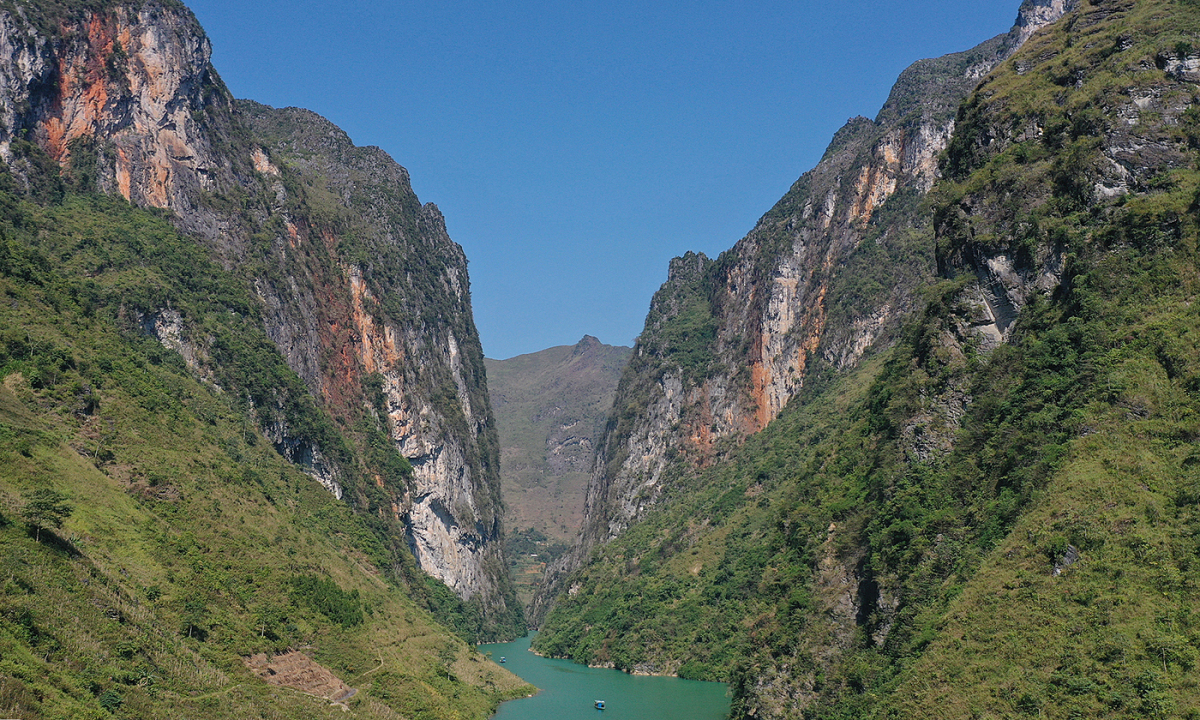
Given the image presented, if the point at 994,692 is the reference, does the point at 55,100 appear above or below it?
above

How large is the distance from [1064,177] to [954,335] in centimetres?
977

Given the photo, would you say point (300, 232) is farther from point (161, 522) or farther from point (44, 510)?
point (44, 510)

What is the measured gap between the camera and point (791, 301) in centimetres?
13638

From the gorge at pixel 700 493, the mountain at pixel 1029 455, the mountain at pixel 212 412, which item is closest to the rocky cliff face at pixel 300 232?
the mountain at pixel 212 412

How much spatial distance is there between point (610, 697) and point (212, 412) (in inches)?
1514

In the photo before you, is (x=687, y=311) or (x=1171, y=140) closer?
(x=1171, y=140)

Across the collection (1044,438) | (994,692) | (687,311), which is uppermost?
(687,311)

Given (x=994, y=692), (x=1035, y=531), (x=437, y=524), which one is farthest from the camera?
(x=437, y=524)

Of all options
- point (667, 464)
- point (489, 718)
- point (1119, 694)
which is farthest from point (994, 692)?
point (667, 464)

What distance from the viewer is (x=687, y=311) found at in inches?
6890

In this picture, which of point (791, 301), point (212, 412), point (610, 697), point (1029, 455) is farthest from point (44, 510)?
point (791, 301)

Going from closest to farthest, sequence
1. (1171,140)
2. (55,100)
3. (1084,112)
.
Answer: (1171,140) < (1084,112) < (55,100)

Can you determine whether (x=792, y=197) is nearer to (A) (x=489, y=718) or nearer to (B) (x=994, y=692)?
(A) (x=489, y=718)

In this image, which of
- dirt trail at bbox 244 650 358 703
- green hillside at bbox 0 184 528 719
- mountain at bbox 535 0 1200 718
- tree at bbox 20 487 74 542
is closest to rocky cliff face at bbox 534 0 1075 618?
mountain at bbox 535 0 1200 718
